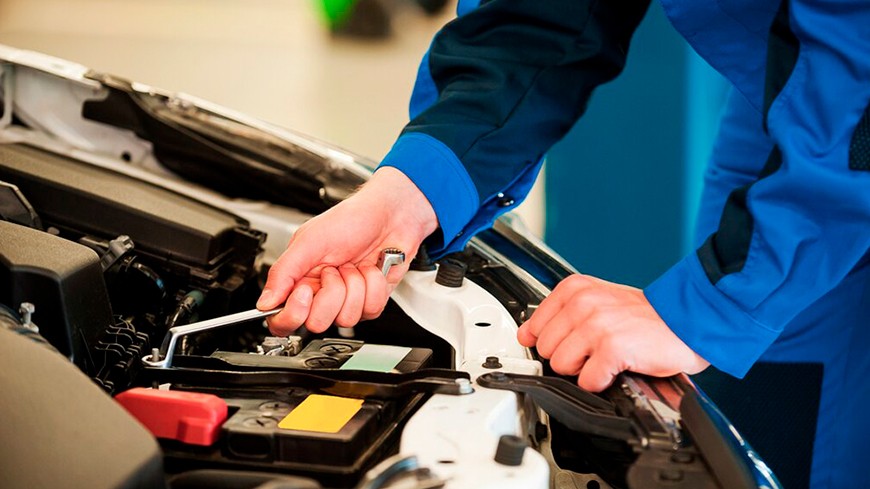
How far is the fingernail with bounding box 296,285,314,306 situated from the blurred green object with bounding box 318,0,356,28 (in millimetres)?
3839

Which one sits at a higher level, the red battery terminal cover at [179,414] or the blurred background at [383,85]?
the red battery terminal cover at [179,414]

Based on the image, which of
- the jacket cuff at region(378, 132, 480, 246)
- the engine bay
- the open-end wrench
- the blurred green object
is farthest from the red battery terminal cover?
the blurred green object

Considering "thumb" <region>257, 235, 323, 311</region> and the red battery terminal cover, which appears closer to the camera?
the red battery terminal cover

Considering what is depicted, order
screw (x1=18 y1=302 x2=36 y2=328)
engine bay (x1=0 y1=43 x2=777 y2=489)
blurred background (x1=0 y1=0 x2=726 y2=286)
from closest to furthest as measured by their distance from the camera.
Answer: engine bay (x1=0 y1=43 x2=777 y2=489) → screw (x1=18 y1=302 x2=36 y2=328) → blurred background (x1=0 y1=0 x2=726 y2=286)

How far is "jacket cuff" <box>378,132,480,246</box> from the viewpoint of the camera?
1143mm

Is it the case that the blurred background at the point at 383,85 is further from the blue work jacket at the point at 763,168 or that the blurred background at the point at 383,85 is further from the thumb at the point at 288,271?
the thumb at the point at 288,271

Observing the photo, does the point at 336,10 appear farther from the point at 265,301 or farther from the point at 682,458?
the point at 682,458

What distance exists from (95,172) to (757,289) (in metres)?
0.85

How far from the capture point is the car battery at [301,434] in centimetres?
74

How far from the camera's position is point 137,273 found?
3.61 ft

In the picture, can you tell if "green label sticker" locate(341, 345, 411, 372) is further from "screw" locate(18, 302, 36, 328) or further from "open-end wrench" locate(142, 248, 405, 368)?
"screw" locate(18, 302, 36, 328)

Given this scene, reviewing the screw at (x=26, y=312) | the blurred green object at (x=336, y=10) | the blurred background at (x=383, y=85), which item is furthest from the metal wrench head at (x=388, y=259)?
the blurred green object at (x=336, y=10)

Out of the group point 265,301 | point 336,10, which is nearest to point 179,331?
point 265,301

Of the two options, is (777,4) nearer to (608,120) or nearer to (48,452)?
(48,452)
